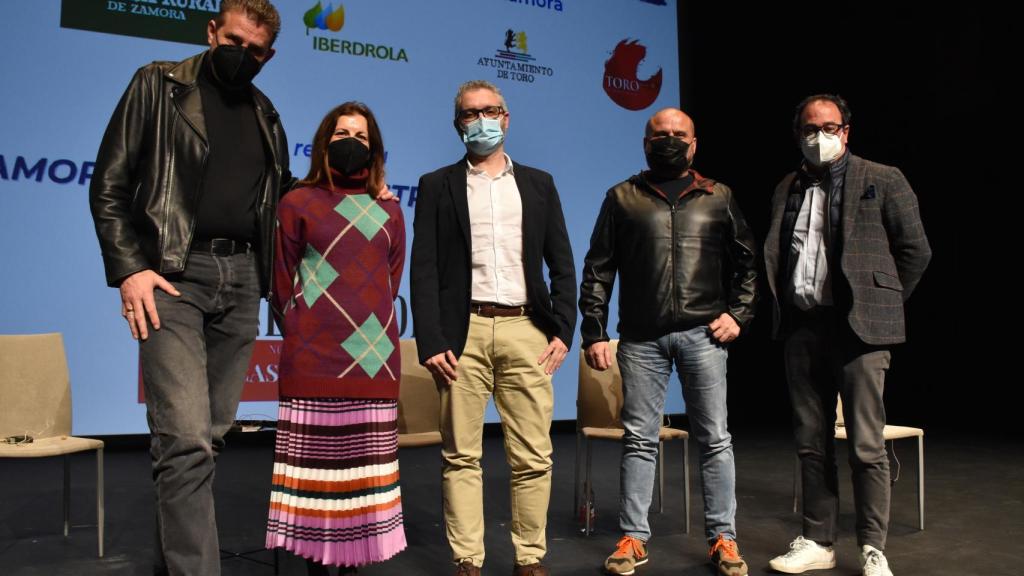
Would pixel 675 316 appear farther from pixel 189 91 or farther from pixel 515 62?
pixel 515 62

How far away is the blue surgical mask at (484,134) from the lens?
2488mm

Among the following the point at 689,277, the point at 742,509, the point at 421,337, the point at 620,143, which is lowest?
the point at 742,509

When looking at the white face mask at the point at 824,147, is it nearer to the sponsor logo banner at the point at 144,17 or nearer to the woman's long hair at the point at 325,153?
the woman's long hair at the point at 325,153

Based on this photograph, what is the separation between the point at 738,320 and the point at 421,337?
1081 mm

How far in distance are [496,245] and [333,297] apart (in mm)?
559

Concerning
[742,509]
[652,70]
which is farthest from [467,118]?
[652,70]

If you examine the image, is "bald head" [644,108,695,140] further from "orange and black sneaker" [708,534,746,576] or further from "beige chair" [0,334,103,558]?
"beige chair" [0,334,103,558]

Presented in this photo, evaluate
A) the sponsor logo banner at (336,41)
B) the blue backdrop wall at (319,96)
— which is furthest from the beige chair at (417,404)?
the sponsor logo banner at (336,41)

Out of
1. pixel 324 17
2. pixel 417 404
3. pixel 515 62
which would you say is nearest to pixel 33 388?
pixel 417 404

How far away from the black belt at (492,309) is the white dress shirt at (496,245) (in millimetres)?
13

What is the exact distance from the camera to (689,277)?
2680 mm

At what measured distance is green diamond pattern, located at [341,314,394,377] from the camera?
219 centimetres

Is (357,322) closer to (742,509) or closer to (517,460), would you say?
(517,460)

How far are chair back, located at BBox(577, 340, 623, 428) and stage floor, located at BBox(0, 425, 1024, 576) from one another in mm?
412
